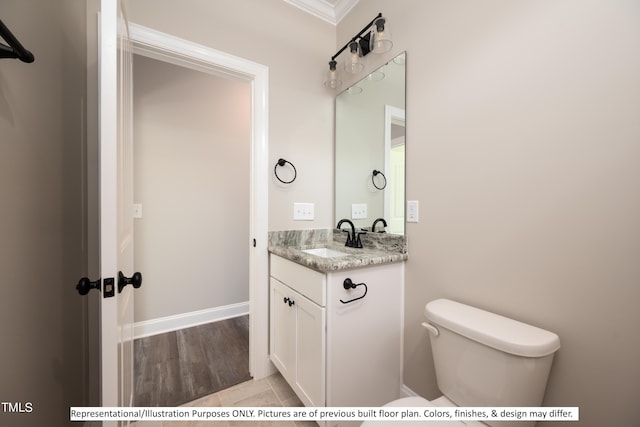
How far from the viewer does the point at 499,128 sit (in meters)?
1.03

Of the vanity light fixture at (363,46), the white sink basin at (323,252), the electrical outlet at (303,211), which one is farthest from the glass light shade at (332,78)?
the white sink basin at (323,252)

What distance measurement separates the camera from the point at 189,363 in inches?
72.5

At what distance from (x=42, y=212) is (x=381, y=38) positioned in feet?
6.02

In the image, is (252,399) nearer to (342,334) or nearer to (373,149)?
(342,334)

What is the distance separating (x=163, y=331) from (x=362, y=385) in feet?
6.53

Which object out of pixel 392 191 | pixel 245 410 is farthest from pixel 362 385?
pixel 392 191

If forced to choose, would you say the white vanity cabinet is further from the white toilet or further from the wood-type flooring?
the wood-type flooring

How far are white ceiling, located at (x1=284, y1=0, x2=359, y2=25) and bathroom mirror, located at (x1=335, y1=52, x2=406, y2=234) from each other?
0.61 metres

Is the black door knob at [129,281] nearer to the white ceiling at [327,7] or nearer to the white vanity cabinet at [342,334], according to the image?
the white vanity cabinet at [342,334]

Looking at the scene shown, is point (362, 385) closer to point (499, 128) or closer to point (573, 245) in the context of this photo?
point (573, 245)

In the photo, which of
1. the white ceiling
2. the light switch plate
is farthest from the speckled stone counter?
the white ceiling

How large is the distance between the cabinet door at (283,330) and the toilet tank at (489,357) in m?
0.79

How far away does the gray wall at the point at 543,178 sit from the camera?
763 mm

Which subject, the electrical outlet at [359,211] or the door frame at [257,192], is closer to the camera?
the door frame at [257,192]
